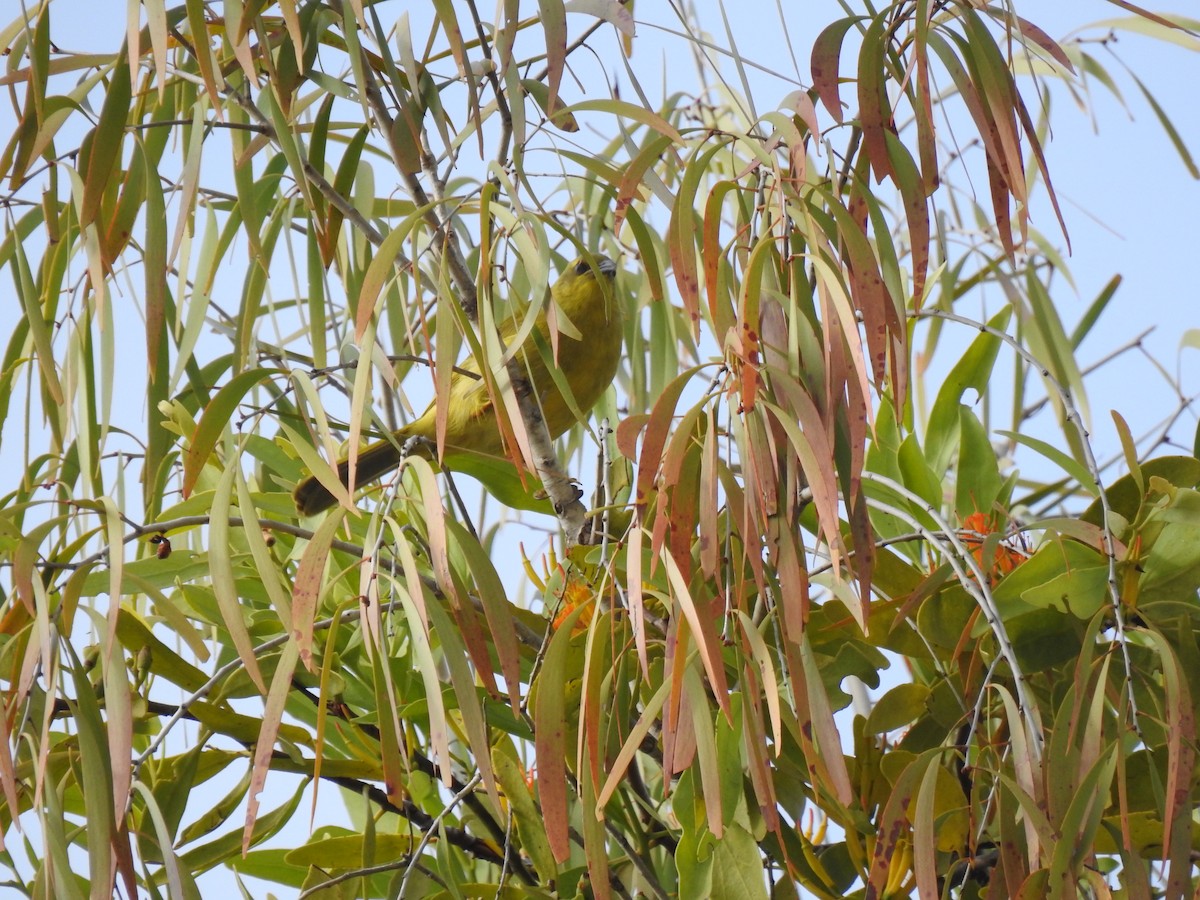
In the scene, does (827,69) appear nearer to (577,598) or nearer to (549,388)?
(577,598)

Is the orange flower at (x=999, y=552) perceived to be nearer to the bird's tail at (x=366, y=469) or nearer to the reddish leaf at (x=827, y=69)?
the reddish leaf at (x=827, y=69)

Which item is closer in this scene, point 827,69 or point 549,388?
point 827,69

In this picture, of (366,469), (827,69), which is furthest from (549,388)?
(827,69)

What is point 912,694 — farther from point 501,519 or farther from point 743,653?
point 501,519

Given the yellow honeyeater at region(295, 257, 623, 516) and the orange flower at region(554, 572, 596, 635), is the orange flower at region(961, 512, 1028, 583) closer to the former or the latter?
the orange flower at region(554, 572, 596, 635)

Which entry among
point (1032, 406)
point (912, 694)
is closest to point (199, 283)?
point (912, 694)

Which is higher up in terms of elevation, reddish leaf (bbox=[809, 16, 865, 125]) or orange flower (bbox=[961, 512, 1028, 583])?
reddish leaf (bbox=[809, 16, 865, 125])

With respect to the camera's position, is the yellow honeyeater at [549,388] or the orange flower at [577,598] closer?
the orange flower at [577,598]

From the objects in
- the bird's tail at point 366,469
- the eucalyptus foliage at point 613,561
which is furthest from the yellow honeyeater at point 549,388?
the eucalyptus foliage at point 613,561

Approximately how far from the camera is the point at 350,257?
1.14 meters

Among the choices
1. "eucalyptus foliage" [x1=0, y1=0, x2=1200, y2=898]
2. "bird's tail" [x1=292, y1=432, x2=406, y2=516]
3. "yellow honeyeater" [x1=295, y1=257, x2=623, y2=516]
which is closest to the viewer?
"eucalyptus foliage" [x1=0, y1=0, x2=1200, y2=898]

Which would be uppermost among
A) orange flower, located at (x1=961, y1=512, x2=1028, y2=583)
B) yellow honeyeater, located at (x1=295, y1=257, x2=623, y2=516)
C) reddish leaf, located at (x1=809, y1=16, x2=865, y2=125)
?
yellow honeyeater, located at (x1=295, y1=257, x2=623, y2=516)

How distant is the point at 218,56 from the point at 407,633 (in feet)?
1.54

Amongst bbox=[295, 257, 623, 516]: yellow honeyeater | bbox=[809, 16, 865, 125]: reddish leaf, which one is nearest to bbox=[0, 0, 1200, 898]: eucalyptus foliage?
bbox=[809, 16, 865, 125]: reddish leaf
